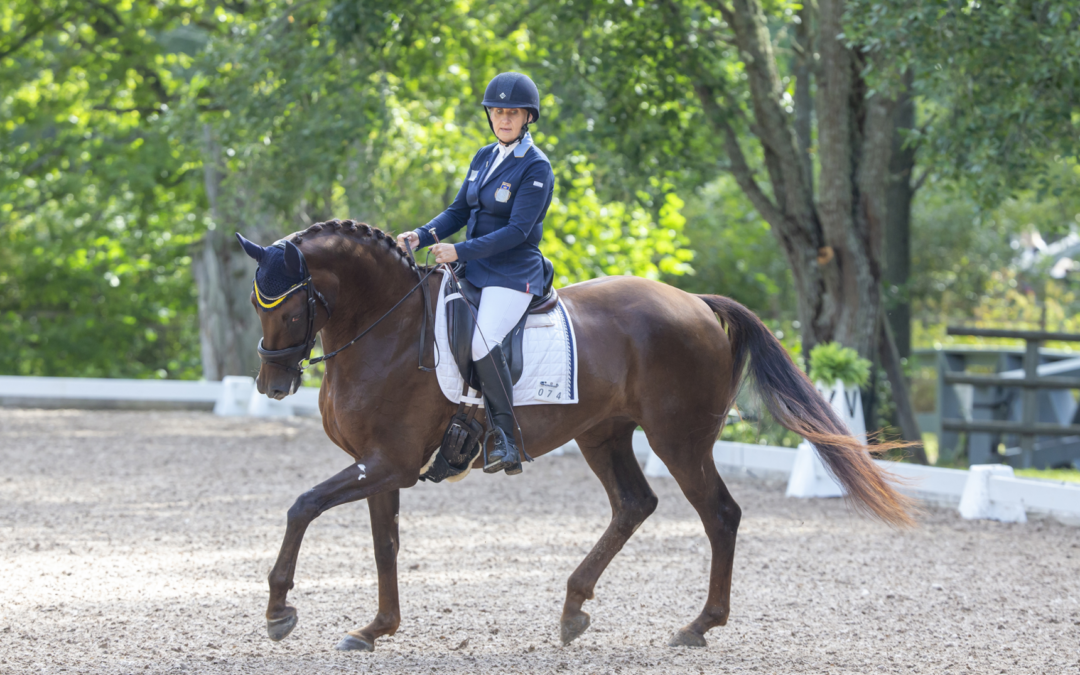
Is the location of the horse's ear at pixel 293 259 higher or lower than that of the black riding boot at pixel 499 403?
higher

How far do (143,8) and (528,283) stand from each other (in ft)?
50.2

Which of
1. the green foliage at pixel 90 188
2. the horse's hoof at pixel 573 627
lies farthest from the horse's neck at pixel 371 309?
the green foliage at pixel 90 188

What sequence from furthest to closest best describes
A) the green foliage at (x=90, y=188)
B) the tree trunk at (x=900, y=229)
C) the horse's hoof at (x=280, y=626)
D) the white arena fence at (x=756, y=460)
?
the green foliage at (x=90, y=188) < the tree trunk at (x=900, y=229) < the white arena fence at (x=756, y=460) < the horse's hoof at (x=280, y=626)

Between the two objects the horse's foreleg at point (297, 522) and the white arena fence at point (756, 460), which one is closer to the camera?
the horse's foreleg at point (297, 522)

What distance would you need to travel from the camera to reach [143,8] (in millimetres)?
16984

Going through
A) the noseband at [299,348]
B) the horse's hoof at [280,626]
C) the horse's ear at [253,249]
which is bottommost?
the horse's hoof at [280,626]

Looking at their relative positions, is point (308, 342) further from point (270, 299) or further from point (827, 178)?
point (827, 178)

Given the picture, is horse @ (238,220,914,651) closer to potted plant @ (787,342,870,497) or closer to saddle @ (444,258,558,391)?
saddle @ (444,258,558,391)

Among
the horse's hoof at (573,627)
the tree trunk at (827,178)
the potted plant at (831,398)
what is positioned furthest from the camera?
the tree trunk at (827,178)

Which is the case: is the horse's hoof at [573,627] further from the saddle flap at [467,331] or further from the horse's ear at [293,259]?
the horse's ear at [293,259]

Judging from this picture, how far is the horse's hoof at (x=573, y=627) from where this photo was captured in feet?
15.1

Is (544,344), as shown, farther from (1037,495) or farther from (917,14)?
(1037,495)

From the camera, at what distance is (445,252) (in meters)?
4.14

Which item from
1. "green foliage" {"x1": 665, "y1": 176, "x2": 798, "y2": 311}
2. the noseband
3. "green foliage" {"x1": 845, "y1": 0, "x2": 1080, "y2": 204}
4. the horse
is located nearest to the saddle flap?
the horse
